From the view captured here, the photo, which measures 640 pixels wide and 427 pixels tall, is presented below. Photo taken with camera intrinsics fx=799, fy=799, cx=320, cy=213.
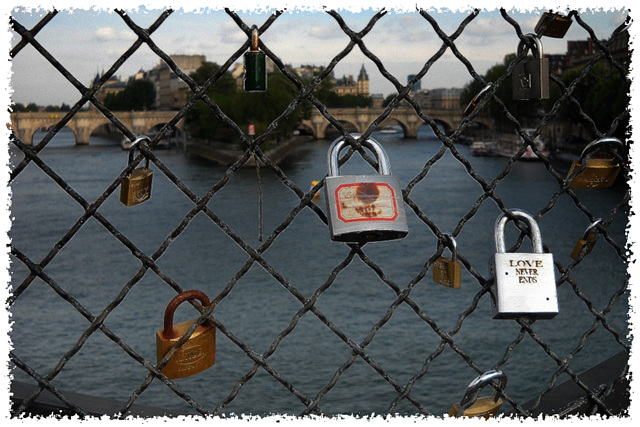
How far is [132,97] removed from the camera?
176 feet

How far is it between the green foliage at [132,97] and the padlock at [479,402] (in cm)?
5251

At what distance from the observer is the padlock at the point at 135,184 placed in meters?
1.38

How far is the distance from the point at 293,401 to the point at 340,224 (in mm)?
12511

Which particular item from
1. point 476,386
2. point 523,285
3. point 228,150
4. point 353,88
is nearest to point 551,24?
point 523,285

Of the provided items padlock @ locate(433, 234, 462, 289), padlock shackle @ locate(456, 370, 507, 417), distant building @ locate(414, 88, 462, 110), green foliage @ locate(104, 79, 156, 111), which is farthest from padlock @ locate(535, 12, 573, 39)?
distant building @ locate(414, 88, 462, 110)

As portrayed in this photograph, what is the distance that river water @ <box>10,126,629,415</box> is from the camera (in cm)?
1355

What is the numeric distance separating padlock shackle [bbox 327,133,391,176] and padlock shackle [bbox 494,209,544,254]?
307mm

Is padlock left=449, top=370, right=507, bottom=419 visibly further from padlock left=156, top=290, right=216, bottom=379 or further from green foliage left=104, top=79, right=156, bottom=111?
green foliage left=104, top=79, right=156, bottom=111

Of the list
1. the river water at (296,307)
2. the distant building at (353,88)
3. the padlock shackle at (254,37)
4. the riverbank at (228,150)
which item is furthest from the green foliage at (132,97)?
the padlock shackle at (254,37)

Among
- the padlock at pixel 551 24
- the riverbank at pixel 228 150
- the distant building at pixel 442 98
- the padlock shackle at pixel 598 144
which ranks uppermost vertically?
the distant building at pixel 442 98

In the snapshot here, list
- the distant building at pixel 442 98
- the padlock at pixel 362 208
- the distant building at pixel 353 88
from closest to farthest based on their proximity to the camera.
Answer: the padlock at pixel 362 208
the distant building at pixel 353 88
the distant building at pixel 442 98

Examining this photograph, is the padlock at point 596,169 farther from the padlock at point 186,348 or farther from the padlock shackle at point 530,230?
the padlock at point 186,348

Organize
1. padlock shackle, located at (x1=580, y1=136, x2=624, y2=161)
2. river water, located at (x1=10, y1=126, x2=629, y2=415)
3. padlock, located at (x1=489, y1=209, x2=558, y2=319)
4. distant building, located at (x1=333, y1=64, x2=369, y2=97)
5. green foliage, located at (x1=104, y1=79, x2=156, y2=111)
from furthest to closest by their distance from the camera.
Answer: green foliage, located at (x1=104, y1=79, x2=156, y2=111)
distant building, located at (x1=333, y1=64, x2=369, y2=97)
river water, located at (x1=10, y1=126, x2=629, y2=415)
padlock shackle, located at (x1=580, y1=136, x2=624, y2=161)
padlock, located at (x1=489, y1=209, x2=558, y2=319)

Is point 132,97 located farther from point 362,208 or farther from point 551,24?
point 362,208
